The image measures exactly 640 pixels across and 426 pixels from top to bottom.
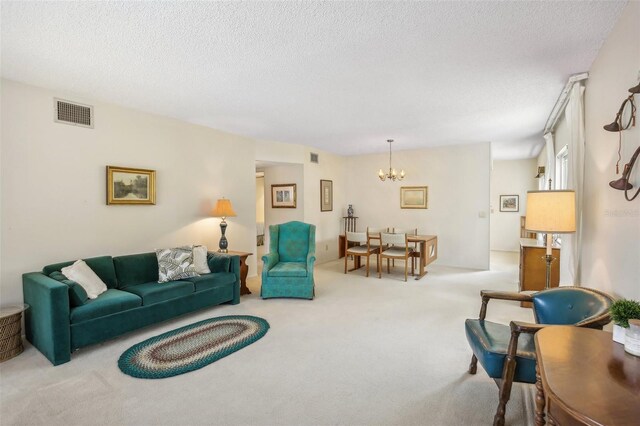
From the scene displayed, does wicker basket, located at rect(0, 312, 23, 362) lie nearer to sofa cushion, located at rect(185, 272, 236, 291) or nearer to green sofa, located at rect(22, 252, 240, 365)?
green sofa, located at rect(22, 252, 240, 365)

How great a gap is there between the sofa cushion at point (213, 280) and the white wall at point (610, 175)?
377 cm

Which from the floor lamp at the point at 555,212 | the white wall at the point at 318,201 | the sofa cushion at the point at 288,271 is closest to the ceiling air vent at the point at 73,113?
the sofa cushion at the point at 288,271

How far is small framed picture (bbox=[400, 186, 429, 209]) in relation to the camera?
709 cm

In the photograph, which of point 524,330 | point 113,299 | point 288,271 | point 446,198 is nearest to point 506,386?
point 524,330

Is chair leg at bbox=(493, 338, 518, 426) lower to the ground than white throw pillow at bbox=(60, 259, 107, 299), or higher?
lower

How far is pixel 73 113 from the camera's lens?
349 centimetres

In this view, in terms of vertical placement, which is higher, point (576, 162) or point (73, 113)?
point (73, 113)

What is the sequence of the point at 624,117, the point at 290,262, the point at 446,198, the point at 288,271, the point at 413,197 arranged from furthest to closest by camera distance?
the point at 413,197 < the point at 446,198 < the point at 290,262 < the point at 288,271 < the point at 624,117

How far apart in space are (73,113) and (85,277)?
5.90 ft

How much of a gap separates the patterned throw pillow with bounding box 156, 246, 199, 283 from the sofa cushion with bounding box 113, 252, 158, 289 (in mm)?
172

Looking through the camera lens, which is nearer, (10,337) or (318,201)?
(10,337)

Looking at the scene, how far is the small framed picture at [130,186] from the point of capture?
149 inches

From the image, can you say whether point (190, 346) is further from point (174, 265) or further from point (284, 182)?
point (284, 182)

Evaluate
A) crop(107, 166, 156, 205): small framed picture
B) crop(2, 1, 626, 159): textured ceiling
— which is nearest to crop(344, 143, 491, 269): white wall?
crop(2, 1, 626, 159): textured ceiling
